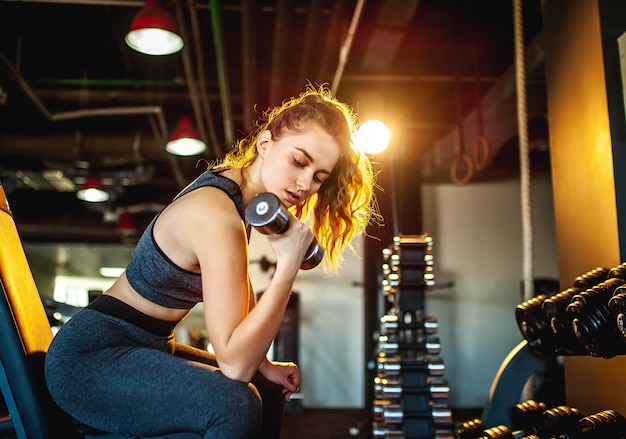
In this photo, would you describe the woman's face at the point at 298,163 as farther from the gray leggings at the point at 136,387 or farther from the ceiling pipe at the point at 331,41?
the ceiling pipe at the point at 331,41

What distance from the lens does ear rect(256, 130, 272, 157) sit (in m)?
1.67

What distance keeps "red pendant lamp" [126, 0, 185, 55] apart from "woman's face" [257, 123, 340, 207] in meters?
2.34

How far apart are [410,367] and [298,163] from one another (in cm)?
172

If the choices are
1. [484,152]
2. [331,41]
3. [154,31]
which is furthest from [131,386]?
[484,152]

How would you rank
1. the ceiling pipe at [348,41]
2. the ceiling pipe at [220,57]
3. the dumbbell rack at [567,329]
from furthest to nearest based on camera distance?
the ceiling pipe at [220,57], the ceiling pipe at [348,41], the dumbbell rack at [567,329]

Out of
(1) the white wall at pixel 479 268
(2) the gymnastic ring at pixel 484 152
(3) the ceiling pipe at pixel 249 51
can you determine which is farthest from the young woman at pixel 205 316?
(1) the white wall at pixel 479 268

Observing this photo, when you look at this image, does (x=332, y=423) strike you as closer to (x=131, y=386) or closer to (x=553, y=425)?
(x=553, y=425)

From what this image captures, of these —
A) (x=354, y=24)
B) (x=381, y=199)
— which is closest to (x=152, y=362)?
(x=354, y=24)

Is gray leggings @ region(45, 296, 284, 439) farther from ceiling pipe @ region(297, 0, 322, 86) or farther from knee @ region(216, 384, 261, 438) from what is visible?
ceiling pipe @ region(297, 0, 322, 86)

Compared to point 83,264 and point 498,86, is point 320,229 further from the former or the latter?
point 83,264

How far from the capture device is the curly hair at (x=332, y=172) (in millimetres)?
1639

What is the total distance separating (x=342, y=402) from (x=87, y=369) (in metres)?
6.21

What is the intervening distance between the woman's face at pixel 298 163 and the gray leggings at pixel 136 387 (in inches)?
19.6

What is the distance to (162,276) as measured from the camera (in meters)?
1.40
